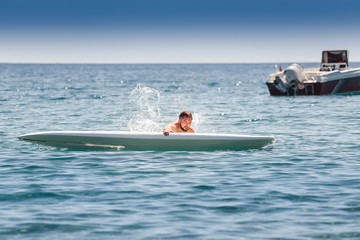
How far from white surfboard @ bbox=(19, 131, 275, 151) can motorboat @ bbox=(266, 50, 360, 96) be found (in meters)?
24.4

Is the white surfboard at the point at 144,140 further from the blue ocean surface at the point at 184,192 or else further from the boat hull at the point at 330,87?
the boat hull at the point at 330,87

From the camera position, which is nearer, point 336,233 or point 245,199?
point 336,233

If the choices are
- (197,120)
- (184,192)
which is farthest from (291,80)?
(184,192)

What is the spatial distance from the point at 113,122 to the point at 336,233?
1765 centimetres

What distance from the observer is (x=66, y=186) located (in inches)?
421

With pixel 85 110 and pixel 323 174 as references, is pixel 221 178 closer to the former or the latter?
pixel 323 174

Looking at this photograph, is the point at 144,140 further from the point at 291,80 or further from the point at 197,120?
the point at 291,80

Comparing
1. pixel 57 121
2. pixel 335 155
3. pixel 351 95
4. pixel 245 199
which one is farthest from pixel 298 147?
pixel 351 95

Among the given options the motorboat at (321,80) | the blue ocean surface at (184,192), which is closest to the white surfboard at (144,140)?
the blue ocean surface at (184,192)

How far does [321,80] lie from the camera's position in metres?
38.5

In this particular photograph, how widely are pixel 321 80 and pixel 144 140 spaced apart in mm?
26399

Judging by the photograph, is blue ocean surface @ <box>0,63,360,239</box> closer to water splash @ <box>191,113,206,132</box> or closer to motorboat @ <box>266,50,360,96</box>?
water splash @ <box>191,113,206,132</box>

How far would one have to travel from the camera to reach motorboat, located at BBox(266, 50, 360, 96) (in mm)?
38812

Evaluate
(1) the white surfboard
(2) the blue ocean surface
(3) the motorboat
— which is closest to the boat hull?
→ (3) the motorboat
